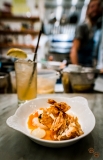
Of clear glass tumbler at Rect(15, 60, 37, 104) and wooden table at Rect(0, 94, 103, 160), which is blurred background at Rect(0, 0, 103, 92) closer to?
clear glass tumbler at Rect(15, 60, 37, 104)

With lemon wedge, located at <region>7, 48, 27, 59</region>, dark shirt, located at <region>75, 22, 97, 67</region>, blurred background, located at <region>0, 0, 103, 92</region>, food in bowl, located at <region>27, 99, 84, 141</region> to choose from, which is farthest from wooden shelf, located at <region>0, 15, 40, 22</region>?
food in bowl, located at <region>27, 99, 84, 141</region>

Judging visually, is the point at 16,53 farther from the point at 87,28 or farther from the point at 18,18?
the point at 18,18

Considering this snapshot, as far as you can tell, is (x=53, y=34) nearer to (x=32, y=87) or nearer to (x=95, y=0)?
(x=95, y=0)

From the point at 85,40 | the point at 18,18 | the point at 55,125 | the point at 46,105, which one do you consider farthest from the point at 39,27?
the point at 55,125

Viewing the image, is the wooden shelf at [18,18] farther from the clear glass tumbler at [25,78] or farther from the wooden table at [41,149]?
the wooden table at [41,149]

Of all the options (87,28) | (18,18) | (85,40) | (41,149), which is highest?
(18,18)

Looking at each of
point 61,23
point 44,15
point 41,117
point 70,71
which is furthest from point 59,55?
point 41,117
